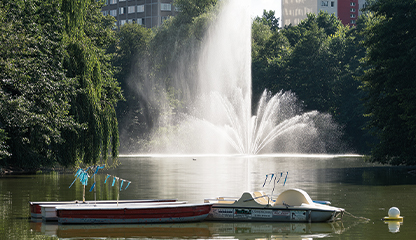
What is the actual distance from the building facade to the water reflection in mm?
142654

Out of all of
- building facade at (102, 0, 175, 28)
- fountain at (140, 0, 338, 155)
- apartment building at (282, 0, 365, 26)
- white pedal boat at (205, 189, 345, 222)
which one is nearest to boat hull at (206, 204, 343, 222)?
white pedal boat at (205, 189, 345, 222)

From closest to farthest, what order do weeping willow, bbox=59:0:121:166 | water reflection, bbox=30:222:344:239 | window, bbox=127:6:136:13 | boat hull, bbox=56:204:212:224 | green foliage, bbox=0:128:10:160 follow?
water reflection, bbox=30:222:344:239 < boat hull, bbox=56:204:212:224 < green foliage, bbox=0:128:10:160 < weeping willow, bbox=59:0:121:166 < window, bbox=127:6:136:13

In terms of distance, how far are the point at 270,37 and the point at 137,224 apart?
8032 centimetres

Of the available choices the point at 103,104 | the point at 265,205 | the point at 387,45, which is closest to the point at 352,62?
the point at 387,45

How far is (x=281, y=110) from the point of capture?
3583 inches

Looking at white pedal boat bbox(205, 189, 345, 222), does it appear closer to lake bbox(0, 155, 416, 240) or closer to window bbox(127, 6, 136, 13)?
lake bbox(0, 155, 416, 240)

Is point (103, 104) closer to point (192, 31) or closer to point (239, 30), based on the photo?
point (239, 30)

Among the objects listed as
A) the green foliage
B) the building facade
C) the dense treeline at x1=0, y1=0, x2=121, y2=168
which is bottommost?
the green foliage

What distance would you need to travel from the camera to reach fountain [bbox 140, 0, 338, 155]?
76.4 meters

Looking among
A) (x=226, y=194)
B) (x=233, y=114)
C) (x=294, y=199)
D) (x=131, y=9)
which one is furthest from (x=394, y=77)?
(x=131, y=9)

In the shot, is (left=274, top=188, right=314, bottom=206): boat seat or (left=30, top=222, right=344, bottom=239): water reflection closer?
(left=30, top=222, right=344, bottom=239): water reflection

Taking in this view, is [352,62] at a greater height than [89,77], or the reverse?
[352,62]

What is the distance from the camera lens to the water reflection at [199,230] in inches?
791

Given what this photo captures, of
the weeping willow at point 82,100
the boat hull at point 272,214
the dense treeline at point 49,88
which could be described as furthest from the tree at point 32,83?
the boat hull at point 272,214
